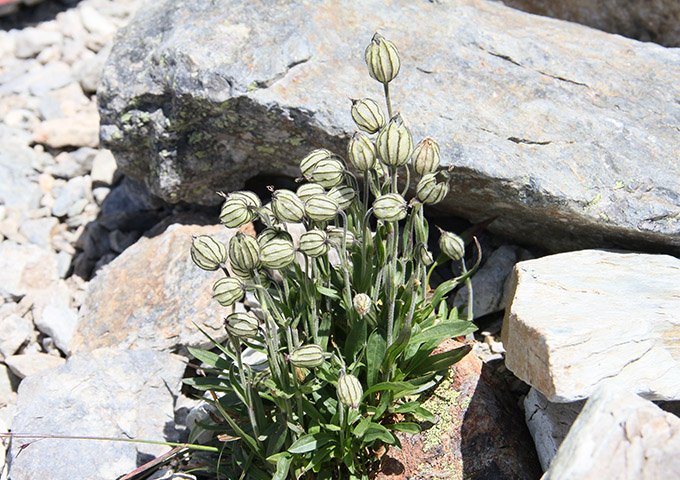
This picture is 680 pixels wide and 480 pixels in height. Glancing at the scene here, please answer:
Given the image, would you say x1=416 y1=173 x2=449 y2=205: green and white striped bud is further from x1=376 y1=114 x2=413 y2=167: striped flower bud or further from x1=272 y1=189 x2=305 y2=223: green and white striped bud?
x1=272 y1=189 x2=305 y2=223: green and white striped bud

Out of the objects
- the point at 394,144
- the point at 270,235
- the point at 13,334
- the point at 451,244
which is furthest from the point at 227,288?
the point at 13,334

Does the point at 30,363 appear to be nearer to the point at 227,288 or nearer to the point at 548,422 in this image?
the point at 227,288

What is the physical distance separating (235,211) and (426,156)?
2.97ft

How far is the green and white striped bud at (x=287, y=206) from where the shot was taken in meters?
2.93

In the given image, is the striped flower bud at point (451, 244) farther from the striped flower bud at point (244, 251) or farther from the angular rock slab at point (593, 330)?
the striped flower bud at point (244, 251)

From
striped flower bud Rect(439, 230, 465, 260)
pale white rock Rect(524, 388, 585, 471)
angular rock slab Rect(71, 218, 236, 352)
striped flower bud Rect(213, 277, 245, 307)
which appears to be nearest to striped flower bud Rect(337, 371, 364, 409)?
striped flower bud Rect(213, 277, 245, 307)

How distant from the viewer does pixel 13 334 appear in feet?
15.9

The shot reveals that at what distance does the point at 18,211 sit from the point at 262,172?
2541 millimetres

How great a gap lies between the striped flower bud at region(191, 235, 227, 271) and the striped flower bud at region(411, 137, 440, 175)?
0.97 metres

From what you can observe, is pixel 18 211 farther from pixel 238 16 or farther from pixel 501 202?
pixel 501 202

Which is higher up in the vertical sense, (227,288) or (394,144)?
(394,144)

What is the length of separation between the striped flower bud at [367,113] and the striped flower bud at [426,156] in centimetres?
27

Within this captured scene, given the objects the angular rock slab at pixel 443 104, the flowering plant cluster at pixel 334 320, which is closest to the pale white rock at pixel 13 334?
the angular rock slab at pixel 443 104

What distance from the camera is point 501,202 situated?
13.8 ft
